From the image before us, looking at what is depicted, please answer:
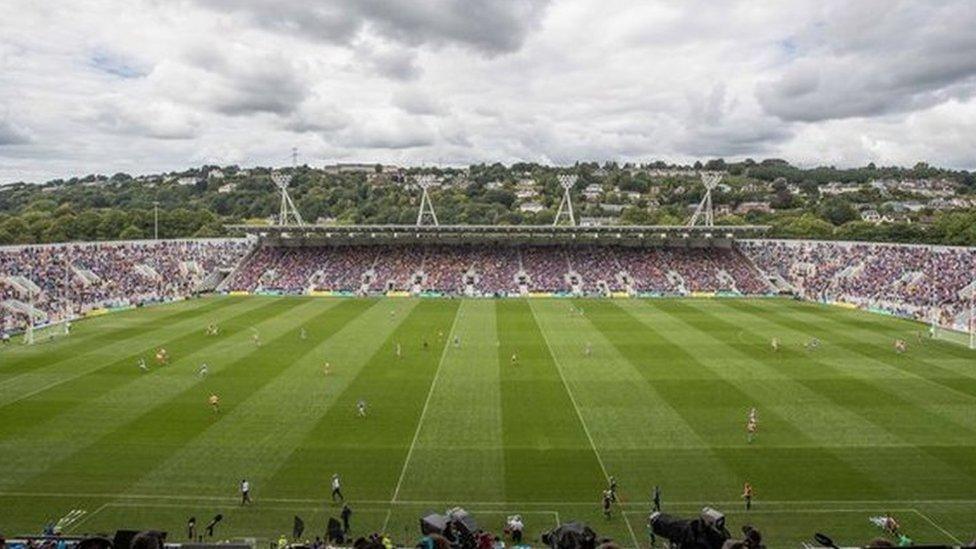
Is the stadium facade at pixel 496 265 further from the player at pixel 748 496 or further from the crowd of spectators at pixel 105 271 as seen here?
the player at pixel 748 496

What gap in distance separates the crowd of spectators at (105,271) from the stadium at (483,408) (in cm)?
33

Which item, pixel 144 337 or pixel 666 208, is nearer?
pixel 144 337

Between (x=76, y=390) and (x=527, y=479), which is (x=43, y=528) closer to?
(x=527, y=479)

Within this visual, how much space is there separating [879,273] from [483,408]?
2013 inches

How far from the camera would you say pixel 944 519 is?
1847 cm

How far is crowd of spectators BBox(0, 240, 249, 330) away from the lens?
54219 millimetres

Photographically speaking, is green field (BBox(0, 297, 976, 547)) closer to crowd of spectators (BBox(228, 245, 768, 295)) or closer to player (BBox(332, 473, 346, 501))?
player (BBox(332, 473, 346, 501))

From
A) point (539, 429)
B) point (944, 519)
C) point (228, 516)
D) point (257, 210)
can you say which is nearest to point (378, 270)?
point (539, 429)

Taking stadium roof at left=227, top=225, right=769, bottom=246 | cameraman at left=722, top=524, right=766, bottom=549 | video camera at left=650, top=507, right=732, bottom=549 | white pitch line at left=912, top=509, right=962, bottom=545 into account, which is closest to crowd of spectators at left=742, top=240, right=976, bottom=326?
stadium roof at left=227, top=225, right=769, bottom=246

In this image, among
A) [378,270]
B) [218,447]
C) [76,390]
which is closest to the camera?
[218,447]

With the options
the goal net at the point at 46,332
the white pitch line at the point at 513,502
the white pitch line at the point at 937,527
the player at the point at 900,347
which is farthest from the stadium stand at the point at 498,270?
the white pitch line at the point at 937,527

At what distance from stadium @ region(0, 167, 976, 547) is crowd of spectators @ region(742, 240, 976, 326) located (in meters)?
0.33

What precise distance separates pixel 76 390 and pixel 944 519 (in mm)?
31140

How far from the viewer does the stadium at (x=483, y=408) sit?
1917 cm
